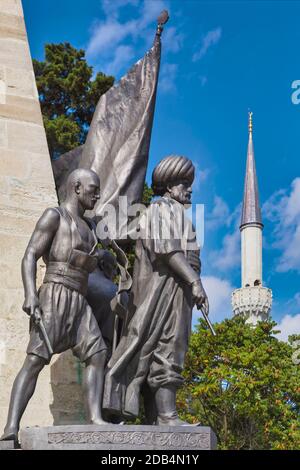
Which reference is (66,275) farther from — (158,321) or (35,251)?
(158,321)

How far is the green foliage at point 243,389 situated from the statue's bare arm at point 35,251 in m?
13.5

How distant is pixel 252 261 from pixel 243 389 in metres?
41.4

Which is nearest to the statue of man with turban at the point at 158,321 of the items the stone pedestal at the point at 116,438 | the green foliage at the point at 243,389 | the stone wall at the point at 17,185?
the stone pedestal at the point at 116,438

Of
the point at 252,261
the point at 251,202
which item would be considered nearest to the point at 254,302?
the point at 252,261

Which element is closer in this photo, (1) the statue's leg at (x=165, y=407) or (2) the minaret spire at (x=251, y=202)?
(1) the statue's leg at (x=165, y=407)

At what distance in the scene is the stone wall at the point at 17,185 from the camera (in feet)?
29.5

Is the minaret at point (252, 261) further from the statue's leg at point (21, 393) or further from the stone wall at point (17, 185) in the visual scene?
the statue's leg at point (21, 393)

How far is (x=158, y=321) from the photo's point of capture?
7.81 m

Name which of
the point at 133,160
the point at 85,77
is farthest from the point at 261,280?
the point at 133,160

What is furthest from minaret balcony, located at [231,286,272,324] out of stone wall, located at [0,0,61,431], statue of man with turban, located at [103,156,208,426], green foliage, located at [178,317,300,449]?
statue of man with turban, located at [103,156,208,426]

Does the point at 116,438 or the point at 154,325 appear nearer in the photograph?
the point at 116,438

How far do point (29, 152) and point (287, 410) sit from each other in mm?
13680

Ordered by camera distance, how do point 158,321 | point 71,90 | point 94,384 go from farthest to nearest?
point 71,90, point 158,321, point 94,384
